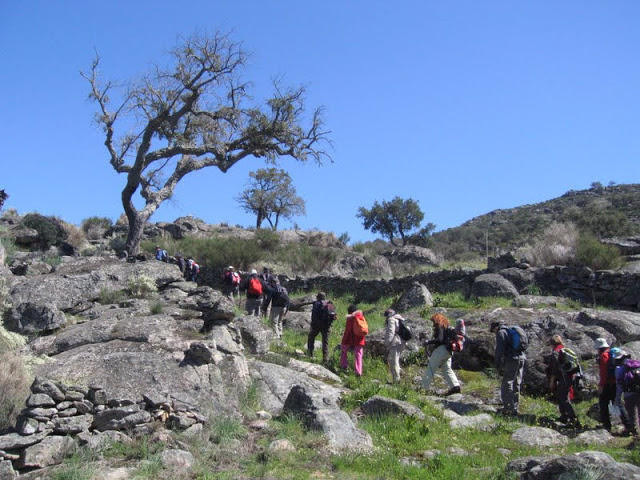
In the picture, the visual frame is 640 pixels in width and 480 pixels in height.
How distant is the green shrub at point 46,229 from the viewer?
23.5m

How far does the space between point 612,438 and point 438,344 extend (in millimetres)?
3350

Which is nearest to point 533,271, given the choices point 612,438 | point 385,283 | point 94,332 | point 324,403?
point 385,283

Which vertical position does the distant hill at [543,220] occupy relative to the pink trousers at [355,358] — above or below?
above

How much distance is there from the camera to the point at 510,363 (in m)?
10.2

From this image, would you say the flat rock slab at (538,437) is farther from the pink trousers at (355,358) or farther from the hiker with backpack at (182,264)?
the hiker with backpack at (182,264)

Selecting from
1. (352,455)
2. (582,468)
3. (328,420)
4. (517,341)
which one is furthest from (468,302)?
(582,468)

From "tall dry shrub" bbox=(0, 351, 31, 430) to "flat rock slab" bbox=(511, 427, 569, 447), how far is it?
21.5 ft

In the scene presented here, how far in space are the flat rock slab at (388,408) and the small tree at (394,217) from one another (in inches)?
1466

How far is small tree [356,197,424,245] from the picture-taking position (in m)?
46.5

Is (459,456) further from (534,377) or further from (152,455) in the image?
(534,377)

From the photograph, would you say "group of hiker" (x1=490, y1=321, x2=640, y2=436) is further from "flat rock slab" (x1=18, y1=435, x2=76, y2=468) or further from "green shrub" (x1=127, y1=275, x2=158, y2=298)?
"green shrub" (x1=127, y1=275, x2=158, y2=298)


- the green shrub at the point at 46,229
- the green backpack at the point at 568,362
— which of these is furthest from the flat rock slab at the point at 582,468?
the green shrub at the point at 46,229

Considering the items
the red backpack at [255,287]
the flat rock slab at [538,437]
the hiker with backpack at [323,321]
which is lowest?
the flat rock slab at [538,437]

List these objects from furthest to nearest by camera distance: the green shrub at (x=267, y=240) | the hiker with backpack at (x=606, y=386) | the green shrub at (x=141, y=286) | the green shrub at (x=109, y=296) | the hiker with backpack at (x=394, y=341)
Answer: the green shrub at (x=267, y=240), the green shrub at (x=141, y=286), the green shrub at (x=109, y=296), the hiker with backpack at (x=394, y=341), the hiker with backpack at (x=606, y=386)
